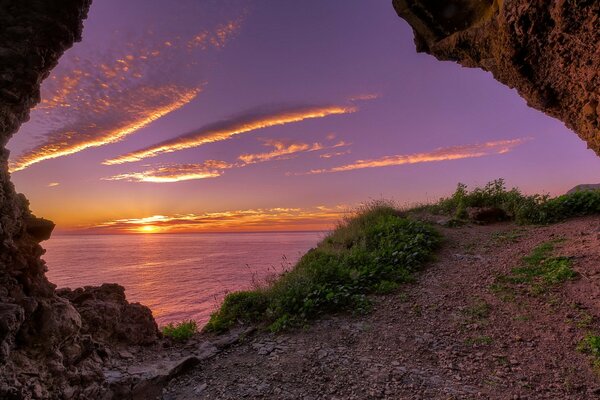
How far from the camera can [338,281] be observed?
28.0ft

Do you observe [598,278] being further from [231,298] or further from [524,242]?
[231,298]

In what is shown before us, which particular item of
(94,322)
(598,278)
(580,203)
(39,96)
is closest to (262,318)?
(94,322)

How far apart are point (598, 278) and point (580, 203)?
6808 mm

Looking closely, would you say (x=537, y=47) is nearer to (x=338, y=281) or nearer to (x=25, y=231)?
(x=338, y=281)

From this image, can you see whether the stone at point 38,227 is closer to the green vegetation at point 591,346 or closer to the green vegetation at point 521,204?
the green vegetation at point 591,346

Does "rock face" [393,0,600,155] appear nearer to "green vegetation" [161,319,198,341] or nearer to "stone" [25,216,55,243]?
"stone" [25,216,55,243]

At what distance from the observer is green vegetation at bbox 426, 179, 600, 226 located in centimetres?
1216

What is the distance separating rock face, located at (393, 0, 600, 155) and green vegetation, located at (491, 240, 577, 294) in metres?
3.67

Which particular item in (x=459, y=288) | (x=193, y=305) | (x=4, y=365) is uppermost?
(x=4, y=365)

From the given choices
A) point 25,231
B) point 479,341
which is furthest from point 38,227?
point 479,341

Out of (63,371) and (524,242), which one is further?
(524,242)

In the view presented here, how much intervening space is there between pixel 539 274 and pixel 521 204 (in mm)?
6465

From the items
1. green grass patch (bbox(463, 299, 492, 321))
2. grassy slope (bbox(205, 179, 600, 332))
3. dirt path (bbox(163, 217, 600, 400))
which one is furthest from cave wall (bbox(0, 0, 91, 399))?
green grass patch (bbox(463, 299, 492, 321))

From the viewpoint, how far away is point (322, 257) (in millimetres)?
10266
